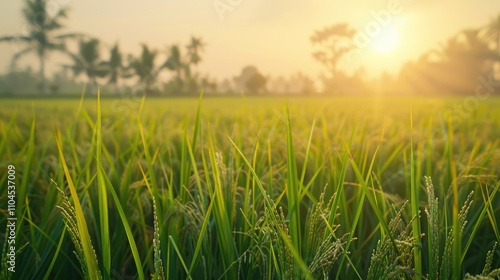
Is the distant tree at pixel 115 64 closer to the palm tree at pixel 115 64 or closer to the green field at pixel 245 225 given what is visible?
the palm tree at pixel 115 64

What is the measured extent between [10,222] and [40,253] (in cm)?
11

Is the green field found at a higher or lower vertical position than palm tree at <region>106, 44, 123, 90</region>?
lower

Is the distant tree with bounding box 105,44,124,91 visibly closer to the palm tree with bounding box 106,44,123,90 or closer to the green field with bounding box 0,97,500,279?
the palm tree with bounding box 106,44,123,90

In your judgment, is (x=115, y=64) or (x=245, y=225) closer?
(x=245, y=225)

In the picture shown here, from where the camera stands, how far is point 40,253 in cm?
107

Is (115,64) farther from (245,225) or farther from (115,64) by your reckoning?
(245,225)

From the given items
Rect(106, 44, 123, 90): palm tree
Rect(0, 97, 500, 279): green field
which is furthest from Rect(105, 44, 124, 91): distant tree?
Rect(0, 97, 500, 279): green field

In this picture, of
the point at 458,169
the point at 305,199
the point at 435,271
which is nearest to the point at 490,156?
the point at 458,169

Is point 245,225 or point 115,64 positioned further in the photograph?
point 115,64

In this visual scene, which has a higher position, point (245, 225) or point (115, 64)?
point (115, 64)

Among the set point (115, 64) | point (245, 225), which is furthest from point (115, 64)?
point (245, 225)

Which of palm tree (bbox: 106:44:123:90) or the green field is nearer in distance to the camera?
the green field

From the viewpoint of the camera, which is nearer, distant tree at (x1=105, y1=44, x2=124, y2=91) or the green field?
the green field

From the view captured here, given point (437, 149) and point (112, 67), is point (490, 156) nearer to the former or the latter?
point (437, 149)
